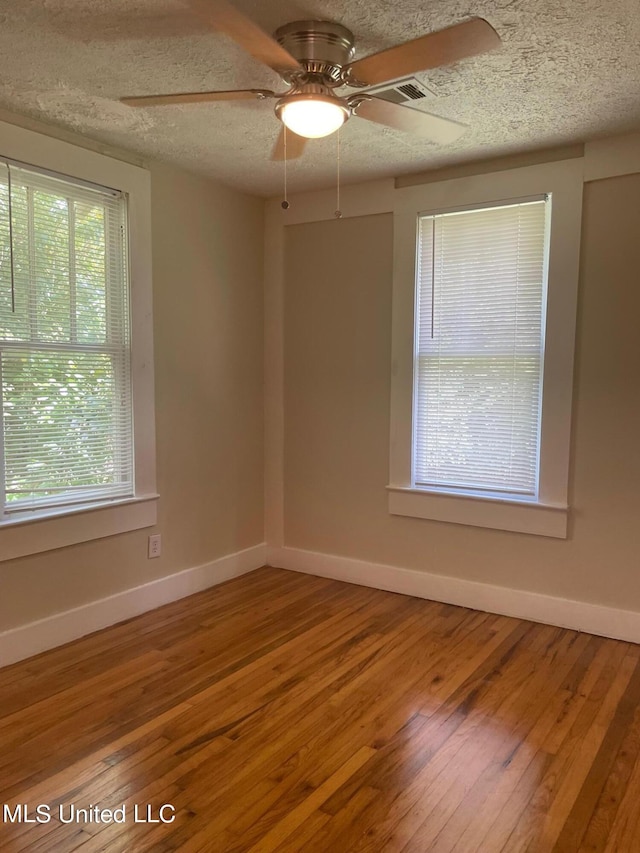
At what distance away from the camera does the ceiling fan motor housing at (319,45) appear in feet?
6.40

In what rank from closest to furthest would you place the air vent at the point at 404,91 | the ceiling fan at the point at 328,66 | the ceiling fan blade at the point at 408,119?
the ceiling fan at the point at 328,66, the ceiling fan blade at the point at 408,119, the air vent at the point at 404,91

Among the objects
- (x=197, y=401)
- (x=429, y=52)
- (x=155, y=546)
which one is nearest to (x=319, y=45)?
(x=429, y=52)

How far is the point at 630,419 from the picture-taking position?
297 cm

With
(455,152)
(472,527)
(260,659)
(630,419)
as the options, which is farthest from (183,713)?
(455,152)

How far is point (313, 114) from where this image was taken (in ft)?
6.20

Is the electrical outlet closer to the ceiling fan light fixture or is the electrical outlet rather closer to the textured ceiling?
the textured ceiling

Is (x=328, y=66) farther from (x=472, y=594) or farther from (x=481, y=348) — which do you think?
(x=472, y=594)

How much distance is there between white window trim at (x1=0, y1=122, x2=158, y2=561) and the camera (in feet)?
8.98

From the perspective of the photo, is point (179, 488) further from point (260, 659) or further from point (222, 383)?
point (260, 659)

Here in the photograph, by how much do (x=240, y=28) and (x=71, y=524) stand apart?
2262 mm

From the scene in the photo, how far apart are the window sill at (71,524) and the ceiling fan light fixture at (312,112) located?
201 cm

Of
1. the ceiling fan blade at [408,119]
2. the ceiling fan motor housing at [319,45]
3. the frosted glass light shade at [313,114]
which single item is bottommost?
the frosted glass light shade at [313,114]

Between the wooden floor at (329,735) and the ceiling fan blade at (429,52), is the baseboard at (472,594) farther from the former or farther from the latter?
the ceiling fan blade at (429,52)

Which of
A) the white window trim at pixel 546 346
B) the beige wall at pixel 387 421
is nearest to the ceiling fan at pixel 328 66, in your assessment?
the white window trim at pixel 546 346
